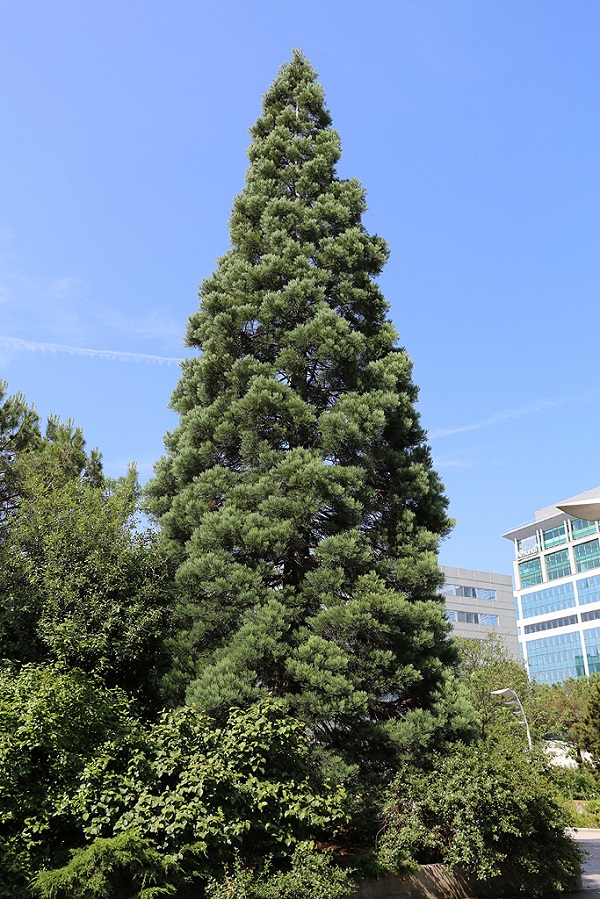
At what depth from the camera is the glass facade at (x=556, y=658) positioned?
66.1 m

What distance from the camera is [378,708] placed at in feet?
29.2

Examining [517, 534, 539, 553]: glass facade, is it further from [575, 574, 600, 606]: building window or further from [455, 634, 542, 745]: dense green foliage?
[455, 634, 542, 745]: dense green foliage

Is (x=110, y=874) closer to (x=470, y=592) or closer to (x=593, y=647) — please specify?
(x=470, y=592)

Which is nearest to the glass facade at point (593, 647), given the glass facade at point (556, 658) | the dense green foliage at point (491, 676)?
the glass facade at point (556, 658)

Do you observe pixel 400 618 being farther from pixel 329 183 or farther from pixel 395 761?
pixel 329 183

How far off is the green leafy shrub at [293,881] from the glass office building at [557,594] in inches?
2530

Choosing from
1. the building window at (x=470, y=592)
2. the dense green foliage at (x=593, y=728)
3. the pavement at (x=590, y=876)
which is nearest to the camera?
the pavement at (x=590, y=876)

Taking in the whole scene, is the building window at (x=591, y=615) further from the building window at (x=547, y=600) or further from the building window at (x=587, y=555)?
the building window at (x=587, y=555)

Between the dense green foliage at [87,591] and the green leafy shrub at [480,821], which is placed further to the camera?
the dense green foliage at [87,591]

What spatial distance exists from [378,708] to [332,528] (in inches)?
98.2

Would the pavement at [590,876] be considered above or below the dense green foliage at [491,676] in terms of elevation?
below

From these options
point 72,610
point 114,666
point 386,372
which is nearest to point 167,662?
point 114,666

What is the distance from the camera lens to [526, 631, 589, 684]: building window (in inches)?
2601

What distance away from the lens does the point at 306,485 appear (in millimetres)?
8859
